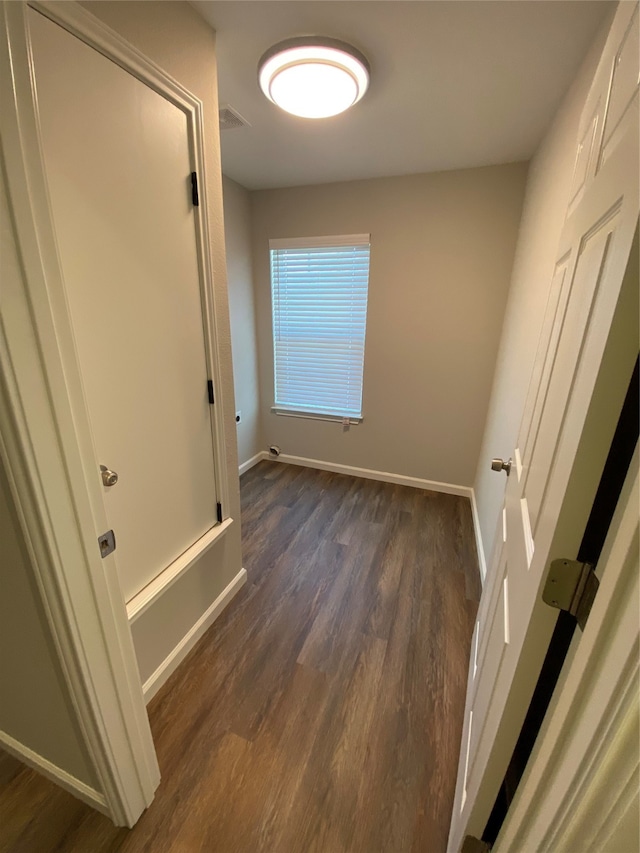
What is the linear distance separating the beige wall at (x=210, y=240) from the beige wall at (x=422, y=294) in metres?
1.59

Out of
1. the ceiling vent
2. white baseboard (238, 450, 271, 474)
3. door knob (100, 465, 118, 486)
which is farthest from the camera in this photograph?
white baseboard (238, 450, 271, 474)

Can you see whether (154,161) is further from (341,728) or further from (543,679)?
(341,728)

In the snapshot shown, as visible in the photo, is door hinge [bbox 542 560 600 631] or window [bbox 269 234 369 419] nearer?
door hinge [bbox 542 560 600 631]

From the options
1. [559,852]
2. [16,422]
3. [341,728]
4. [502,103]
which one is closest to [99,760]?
[341,728]

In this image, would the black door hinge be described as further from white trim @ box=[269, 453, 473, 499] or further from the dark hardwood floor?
white trim @ box=[269, 453, 473, 499]

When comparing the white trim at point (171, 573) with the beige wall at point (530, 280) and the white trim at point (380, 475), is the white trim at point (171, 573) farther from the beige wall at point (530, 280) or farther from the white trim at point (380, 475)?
the white trim at point (380, 475)

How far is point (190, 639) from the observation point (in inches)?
63.6

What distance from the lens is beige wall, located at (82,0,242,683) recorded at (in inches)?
41.4

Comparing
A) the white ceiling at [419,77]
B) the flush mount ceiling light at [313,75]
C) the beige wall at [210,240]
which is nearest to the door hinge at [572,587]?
the beige wall at [210,240]

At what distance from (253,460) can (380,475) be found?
1279 millimetres

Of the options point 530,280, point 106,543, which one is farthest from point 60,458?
point 530,280

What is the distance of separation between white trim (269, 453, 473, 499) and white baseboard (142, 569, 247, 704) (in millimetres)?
1583

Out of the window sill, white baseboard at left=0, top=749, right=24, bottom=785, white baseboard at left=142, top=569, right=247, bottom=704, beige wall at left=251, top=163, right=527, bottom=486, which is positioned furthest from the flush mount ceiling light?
white baseboard at left=0, top=749, right=24, bottom=785

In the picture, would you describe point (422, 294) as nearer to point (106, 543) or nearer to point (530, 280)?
point (530, 280)
